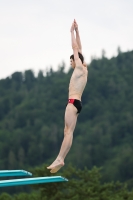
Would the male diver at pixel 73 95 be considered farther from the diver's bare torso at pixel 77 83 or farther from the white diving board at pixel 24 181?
the white diving board at pixel 24 181

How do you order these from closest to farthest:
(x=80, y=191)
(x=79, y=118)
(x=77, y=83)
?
(x=77, y=83) → (x=80, y=191) → (x=79, y=118)

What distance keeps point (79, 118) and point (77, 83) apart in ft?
312

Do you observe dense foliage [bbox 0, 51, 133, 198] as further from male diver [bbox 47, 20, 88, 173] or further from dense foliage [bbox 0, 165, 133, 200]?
male diver [bbox 47, 20, 88, 173]

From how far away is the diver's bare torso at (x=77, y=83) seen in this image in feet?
42.0

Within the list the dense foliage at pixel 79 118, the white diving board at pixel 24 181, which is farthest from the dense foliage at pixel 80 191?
the dense foliage at pixel 79 118

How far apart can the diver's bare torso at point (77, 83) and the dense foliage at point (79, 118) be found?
72.6 m

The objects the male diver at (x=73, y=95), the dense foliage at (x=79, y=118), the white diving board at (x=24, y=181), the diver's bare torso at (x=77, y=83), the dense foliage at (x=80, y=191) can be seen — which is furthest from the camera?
the dense foliage at (x=79, y=118)

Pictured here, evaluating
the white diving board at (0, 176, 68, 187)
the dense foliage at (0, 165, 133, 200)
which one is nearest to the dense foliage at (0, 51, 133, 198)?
the dense foliage at (0, 165, 133, 200)

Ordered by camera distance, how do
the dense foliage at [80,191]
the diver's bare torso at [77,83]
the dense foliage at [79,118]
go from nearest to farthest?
1. the diver's bare torso at [77,83]
2. the dense foliage at [80,191]
3. the dense foliage at [79,118]

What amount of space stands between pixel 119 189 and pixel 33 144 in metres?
60.1

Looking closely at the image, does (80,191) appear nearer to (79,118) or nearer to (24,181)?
(24,181)

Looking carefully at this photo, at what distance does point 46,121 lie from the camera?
109125 mm

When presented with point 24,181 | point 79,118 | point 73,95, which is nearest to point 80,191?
point 73,95

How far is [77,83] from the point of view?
12.8 meters
